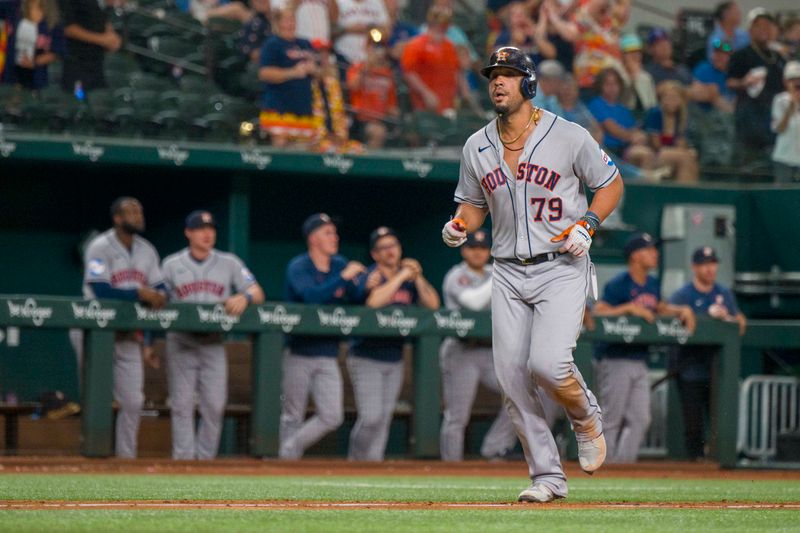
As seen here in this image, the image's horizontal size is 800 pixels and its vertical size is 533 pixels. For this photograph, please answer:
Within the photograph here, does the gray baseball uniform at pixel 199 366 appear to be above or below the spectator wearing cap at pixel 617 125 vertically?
below

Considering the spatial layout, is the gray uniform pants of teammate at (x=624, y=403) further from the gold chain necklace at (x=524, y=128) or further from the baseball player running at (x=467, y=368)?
the gold chain necklace at (x=524, y=128)

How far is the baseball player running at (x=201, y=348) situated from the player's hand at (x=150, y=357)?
185 millimetres

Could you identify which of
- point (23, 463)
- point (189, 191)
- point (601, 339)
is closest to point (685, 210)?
point (601, 339)

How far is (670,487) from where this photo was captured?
8336 millimetres

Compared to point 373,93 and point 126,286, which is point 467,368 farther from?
point 373,93

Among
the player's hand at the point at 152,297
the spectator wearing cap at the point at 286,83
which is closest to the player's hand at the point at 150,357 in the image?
the player's hand at the point at 152,297

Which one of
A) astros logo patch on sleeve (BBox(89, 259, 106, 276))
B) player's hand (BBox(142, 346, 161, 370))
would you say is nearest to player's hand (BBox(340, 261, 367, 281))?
player's hand (BBox(142, 346, 161, 370))

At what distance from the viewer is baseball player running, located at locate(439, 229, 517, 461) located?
36.1 ft

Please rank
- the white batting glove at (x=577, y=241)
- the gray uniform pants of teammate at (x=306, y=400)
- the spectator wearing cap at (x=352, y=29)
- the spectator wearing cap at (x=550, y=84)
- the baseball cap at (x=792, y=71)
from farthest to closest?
the spectator wearing cap at (x=352, y=29) → the baseball cap at (x=792, y=71) → the spectator wearing cap at (x=550, y=84) → the gray uniform pants of teammate at (x=306, y=400) → the white batting glove at (x=577, y=241)

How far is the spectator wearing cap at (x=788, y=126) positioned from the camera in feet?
46.1

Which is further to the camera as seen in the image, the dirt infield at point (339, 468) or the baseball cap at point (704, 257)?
the baseball cap at point (704, 257)

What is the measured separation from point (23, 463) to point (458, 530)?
578 centimetres

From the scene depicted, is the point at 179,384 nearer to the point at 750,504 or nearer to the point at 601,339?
the point at 601,339

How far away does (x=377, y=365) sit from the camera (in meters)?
10.8
